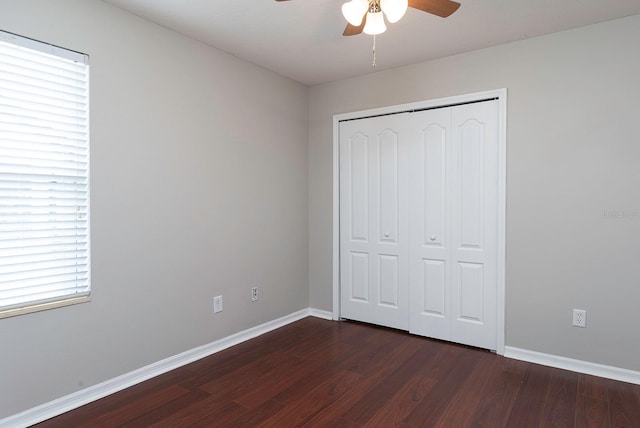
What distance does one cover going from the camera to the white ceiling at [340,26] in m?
2.42

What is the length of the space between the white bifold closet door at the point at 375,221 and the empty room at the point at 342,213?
21 mm

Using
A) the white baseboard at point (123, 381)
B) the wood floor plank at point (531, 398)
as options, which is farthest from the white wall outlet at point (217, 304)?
the wood floor plank at point (531, 398)

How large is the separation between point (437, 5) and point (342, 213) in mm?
2392

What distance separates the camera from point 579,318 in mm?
2773

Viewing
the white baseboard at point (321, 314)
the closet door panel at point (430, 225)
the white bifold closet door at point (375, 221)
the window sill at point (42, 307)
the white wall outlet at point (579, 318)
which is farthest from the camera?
the white baseboard at point (321, 314)

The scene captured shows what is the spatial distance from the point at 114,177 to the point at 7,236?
0.65 m

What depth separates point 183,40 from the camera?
9.41 ft

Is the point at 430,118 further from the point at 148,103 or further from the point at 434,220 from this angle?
the point at 148,103

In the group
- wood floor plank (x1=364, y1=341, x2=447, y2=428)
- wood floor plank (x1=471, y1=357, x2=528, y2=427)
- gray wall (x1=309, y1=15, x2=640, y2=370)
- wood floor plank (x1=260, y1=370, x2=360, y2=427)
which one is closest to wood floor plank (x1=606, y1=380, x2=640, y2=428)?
gray wall (x1=309, y1=15, x2=640, y2=370)

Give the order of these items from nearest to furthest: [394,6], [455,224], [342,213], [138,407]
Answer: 1. [394,6]
2. [138,407]
3. [455,224]
4. [342,213]

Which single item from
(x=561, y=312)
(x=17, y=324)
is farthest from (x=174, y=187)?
(x=561, y=312)

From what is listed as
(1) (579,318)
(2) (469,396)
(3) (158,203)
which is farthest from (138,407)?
(1) (579,318)

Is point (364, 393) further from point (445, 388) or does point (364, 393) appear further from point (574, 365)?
point (574, 365)

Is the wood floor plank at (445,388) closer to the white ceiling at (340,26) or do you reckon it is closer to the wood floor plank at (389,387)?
the wood floor plank at (389,387)
